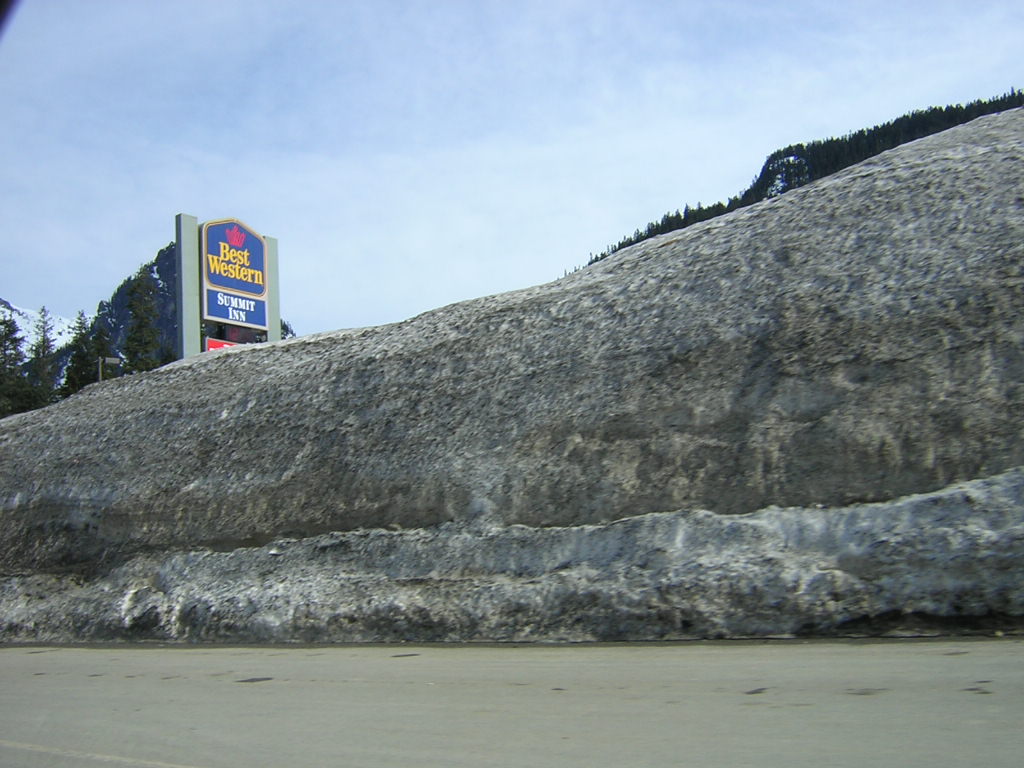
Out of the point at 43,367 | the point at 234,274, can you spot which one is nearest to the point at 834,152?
the point at 234,274

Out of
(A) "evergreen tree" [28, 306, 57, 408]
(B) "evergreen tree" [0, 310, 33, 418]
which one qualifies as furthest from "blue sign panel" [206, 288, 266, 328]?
(A) "evergreen tree" [28, 306, 57, 408]

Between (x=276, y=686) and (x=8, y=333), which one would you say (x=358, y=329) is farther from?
(x=8, y=333)

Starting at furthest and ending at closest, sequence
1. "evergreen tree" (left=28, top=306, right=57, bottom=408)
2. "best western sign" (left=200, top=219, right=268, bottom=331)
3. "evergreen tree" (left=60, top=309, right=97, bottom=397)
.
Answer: "evergreen tree" (left=28, top=306, right=57, bottom=408) → "evergreen tree" (left=60, top=309, right=97, bottom=397) → "best western sign" (left=200, top=219, right=268, bottom=331)

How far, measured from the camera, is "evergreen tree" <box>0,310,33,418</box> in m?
57.1

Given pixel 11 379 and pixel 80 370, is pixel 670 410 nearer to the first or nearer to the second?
pixel 80 370

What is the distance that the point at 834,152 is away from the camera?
41344 millimetres

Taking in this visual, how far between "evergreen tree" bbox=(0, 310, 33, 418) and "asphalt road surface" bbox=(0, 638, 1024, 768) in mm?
53994

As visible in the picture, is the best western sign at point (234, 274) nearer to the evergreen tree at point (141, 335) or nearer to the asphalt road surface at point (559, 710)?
the asphalt road surface at point (559, 710)

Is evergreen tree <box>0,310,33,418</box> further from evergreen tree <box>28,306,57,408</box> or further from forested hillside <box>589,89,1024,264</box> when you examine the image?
forested hillside <box>589,89,1024,264</box>

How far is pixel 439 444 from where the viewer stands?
937 cm

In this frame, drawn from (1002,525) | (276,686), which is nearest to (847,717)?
(1002,525)

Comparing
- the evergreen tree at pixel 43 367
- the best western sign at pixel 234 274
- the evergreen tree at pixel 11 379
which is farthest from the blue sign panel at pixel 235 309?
the evergreen tree at pixel 43 367

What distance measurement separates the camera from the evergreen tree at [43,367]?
2327 inches

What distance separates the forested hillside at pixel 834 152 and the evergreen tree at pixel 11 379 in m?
40.8
